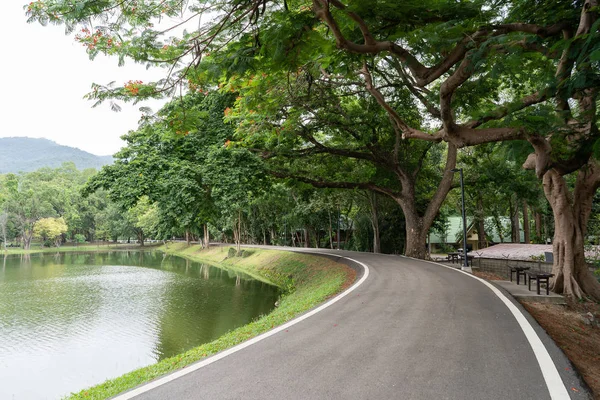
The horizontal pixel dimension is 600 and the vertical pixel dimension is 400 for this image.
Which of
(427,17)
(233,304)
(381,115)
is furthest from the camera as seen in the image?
(381,115)

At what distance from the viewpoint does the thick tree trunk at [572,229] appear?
12070 millimetres

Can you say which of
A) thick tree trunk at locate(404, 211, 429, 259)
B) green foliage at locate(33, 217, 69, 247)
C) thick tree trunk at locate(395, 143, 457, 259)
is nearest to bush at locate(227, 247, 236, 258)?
thick tree trunk at locate(395, 143, 457, 259)

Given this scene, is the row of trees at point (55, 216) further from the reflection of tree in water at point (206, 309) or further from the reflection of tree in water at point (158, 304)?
the reflection of tree in water at point (206, 309)

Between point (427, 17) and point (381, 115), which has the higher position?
point (381, 115)

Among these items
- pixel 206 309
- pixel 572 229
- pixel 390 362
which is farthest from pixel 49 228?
pixel 390 362

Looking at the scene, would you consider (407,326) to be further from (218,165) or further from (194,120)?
(218,165)

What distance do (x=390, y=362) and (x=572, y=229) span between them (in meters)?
10.2

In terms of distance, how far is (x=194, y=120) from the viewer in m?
8.53

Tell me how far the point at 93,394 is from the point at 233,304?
12.3 meters

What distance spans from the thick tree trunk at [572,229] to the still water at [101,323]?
11.3 m

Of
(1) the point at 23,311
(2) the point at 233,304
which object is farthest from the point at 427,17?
(1) the point at 23,311

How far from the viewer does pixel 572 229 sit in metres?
12.2

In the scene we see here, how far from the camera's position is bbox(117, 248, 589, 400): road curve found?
4598mm

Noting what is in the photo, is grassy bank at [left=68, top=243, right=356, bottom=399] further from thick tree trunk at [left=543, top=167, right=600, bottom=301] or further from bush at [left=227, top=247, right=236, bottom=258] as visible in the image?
thick tree trunk at [left=543, top=167, right=600, bottom=301]
